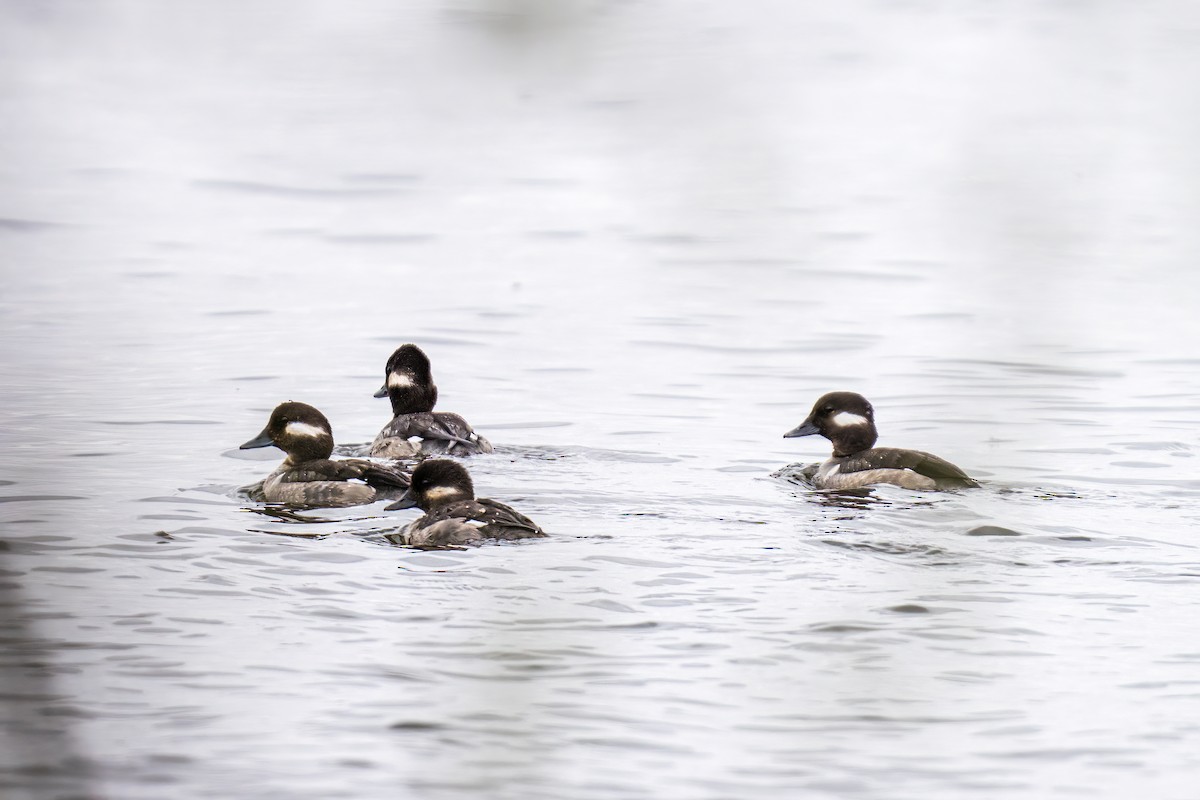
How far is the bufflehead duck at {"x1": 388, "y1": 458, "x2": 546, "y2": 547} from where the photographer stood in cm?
748

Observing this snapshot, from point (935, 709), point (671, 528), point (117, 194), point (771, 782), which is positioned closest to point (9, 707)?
point (117, 194)

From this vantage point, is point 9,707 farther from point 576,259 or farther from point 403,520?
point 403,520

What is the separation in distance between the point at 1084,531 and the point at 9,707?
7159mm

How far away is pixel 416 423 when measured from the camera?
10.7 meters

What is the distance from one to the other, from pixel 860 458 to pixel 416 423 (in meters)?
3.19

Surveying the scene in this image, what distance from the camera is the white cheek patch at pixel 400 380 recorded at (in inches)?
449

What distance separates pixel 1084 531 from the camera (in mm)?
7828

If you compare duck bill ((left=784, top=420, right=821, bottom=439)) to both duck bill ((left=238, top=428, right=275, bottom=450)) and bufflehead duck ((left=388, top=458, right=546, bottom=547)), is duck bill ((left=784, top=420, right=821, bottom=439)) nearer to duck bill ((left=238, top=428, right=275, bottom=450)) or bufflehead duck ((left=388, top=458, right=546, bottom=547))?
bufflehead duck ((left=388, top=458, right=546, bottom=547))

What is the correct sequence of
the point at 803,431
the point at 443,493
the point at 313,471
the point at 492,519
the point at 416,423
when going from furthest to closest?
1. the point at 803,431
2. the point at 416,423
3. the point at 313,471
4. the point at 443,493
5. the point at 492,519

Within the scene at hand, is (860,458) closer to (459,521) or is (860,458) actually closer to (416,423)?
(416,423)

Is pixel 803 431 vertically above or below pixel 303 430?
below

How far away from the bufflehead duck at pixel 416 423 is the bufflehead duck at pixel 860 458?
2.40 metres

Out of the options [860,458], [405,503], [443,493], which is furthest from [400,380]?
[860,458]

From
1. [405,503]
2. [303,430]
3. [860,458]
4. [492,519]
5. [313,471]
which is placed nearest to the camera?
[492,519]
